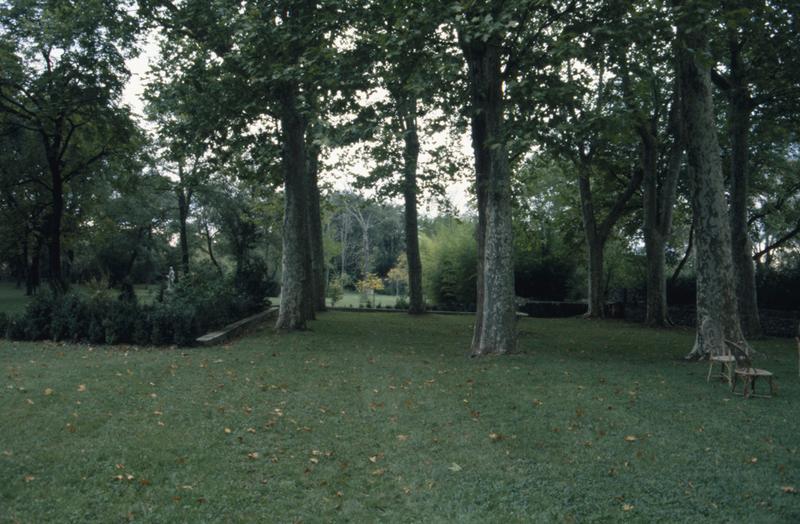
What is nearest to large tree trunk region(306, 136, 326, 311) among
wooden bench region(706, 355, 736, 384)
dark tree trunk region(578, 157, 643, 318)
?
dark tree trunk region(578, 157, 643, 318)

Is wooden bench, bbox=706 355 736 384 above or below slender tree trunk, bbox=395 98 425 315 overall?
below

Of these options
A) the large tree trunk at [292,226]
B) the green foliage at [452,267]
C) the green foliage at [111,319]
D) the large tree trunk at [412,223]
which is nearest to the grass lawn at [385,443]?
the green foliage at [111,319]

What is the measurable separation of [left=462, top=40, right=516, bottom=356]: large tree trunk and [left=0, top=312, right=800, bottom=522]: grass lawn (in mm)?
1129

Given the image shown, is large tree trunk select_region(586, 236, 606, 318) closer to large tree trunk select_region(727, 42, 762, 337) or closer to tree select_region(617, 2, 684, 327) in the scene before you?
tree select_region(617, 2, 684, 327)

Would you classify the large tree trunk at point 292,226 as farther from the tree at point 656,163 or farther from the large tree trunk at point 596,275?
the large tree trunk at point 596,275

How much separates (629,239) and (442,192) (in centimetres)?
1269

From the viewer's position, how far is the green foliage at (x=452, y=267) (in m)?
28.4

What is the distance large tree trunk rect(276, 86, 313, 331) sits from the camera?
14.8m

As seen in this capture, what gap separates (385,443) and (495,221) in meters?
6.29

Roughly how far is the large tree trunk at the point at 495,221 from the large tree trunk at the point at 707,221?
3.72m

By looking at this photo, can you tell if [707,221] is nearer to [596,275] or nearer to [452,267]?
[596,275]

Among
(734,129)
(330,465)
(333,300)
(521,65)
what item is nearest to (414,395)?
(330,465)

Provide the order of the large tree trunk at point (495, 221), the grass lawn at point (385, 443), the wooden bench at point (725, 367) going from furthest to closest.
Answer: the large tree trunk at point (495, 221)
the wooden bench at point (725, 367)
the grass lawn at point (385, 443)

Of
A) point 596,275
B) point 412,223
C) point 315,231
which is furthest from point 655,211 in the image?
point 315,231
